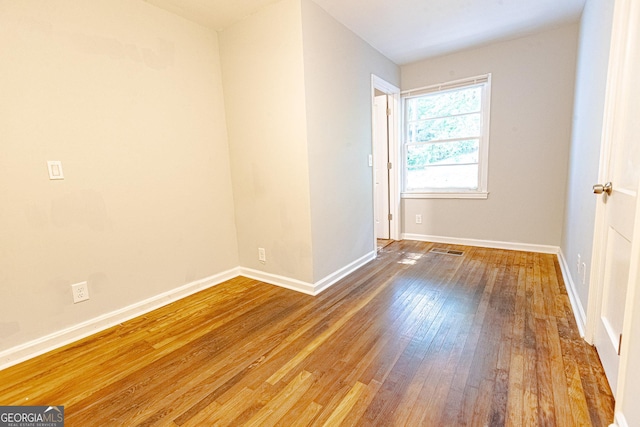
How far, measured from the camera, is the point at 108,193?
2.10 meters

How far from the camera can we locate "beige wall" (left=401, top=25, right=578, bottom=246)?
3133 mm

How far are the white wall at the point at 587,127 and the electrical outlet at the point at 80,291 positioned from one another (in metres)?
3.29

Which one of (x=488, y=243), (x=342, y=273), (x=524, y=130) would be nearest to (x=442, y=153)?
(x=524, y=130)

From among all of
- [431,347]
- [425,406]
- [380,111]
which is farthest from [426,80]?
[425,406]

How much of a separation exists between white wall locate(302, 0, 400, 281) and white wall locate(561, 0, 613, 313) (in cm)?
182

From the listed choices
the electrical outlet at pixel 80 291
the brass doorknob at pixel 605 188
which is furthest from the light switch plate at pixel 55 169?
the brass doorknob at pixel 605 188

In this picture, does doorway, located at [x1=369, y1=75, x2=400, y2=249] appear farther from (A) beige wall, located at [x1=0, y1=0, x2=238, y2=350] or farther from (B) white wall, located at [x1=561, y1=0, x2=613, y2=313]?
(A) beige wall, located at [x1=0, y1=0, x2=238, y2=350]

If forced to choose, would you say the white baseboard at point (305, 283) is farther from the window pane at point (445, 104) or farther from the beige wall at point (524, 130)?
the window pane at point (445, 104)

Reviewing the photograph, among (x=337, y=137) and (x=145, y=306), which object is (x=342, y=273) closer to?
(x=337, y=137)

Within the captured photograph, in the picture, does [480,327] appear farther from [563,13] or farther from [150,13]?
[150,13]

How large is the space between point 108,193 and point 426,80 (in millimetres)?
3827

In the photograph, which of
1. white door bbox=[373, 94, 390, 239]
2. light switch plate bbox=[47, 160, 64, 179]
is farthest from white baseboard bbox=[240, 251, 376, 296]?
light switch plate bbox=[47, 160, 64, 179]

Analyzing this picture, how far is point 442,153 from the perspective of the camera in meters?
3.96

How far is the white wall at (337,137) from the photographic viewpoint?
2.46 m
